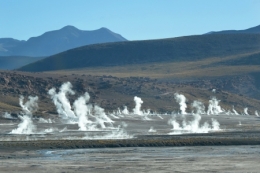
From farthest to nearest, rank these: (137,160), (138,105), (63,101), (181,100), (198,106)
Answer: (181,100) < (198,106) < (138,105) < (63,101) < (137,160)

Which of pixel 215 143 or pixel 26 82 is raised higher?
pixel 26 82

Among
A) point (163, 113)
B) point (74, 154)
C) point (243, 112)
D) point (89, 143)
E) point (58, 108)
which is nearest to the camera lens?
point (74, 154)

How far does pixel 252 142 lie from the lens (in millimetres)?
73812

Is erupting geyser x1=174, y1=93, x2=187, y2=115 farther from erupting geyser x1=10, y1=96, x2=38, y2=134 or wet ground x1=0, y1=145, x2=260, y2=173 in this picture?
wet ground x1=0, y1=145, x2=260, y2=173

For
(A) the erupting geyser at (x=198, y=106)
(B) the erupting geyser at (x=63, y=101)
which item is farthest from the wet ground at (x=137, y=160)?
(A) the erupting geyser at (x=198, y=106)

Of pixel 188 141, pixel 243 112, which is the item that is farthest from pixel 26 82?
pixel 188 141

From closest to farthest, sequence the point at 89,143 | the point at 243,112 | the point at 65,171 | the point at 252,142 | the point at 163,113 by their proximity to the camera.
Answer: the point at 65,171 < the point at 89,143 < the point at 252,142 < the point at 163,113 < the point at 243,112

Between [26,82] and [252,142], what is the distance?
342 ft

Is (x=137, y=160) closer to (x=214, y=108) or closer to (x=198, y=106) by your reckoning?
(x=198, y=106)

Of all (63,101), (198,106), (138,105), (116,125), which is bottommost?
(116,125)

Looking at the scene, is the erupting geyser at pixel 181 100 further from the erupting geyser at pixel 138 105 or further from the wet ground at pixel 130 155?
the wet ground at pixel 130 155

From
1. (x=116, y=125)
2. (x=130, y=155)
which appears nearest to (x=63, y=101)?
(x=116, y=125)

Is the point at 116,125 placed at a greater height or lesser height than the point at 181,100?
lesser

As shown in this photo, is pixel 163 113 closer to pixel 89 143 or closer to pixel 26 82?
pixel 26 82
